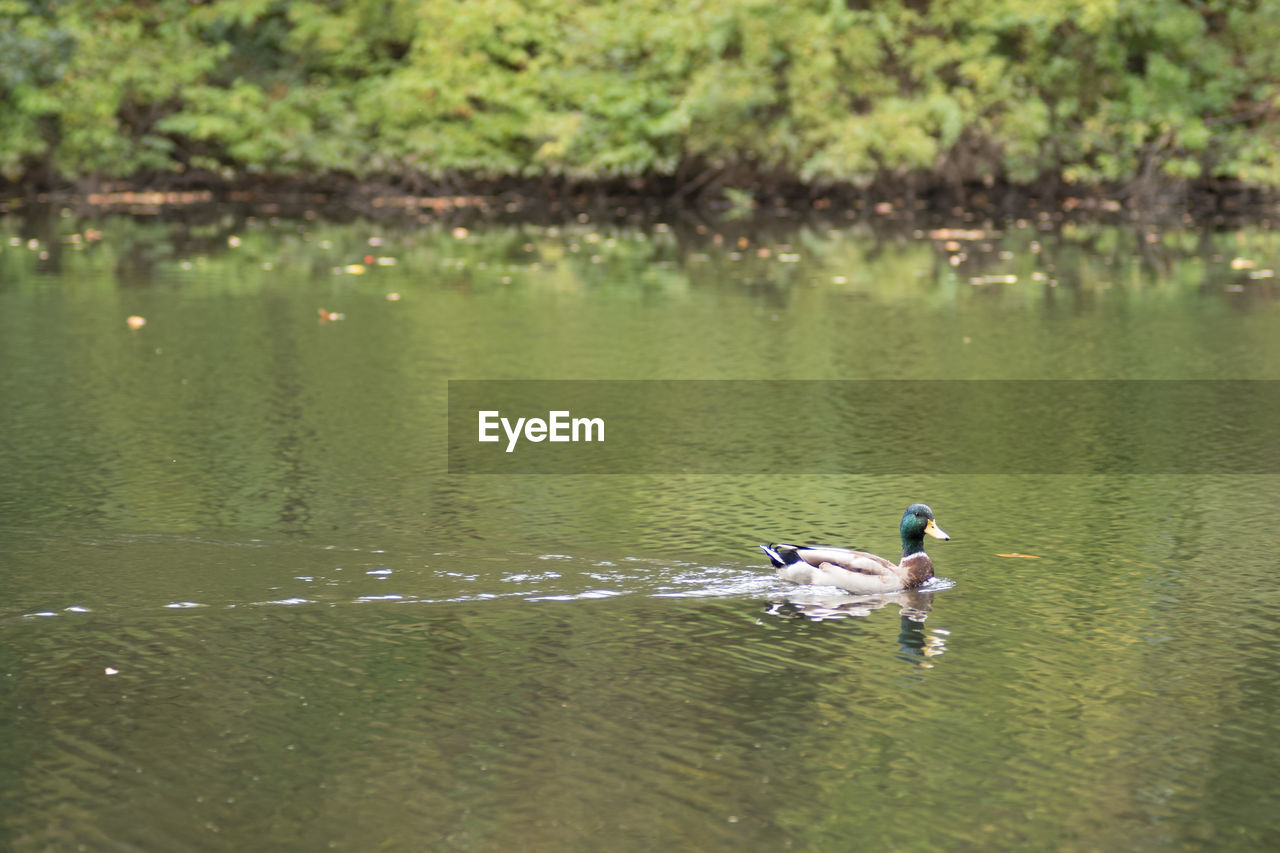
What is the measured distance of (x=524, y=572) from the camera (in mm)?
7773

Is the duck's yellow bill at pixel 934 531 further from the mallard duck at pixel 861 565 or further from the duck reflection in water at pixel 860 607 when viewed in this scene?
the duck reflection in water at pixel 860 607

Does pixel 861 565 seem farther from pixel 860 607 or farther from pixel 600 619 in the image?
pixel 600 619

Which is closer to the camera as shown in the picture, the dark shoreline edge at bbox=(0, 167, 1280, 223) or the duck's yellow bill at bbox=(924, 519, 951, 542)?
the duck's yellow bill at bbox=(924, 519, 951, 542)

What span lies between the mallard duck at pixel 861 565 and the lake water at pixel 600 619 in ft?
0.33

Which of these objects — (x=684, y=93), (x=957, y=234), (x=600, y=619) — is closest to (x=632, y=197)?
(x=684, y=93)

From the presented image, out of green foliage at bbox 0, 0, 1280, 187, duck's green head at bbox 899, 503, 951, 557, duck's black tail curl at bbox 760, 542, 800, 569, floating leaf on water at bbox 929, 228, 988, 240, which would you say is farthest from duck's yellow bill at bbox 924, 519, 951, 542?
green foliage at bbox 0, 0, 1280, 187

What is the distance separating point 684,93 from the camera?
110 feet

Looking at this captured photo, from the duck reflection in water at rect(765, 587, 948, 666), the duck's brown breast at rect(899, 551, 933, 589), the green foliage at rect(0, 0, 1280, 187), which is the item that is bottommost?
the duck reflection in water at rect(765, 587, 948, 666)

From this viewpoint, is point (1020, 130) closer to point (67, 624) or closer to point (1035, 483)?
point (1035, 483)

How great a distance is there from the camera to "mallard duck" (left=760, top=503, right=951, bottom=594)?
746 cm

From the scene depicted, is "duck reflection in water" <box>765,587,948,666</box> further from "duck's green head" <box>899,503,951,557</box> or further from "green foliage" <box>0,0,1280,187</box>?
"green foliage" <box>0,0,1280,187</box>

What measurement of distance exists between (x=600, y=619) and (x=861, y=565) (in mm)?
1033

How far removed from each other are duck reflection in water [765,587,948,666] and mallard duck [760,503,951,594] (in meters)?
0.04

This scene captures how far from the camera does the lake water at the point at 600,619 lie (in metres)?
5.29
